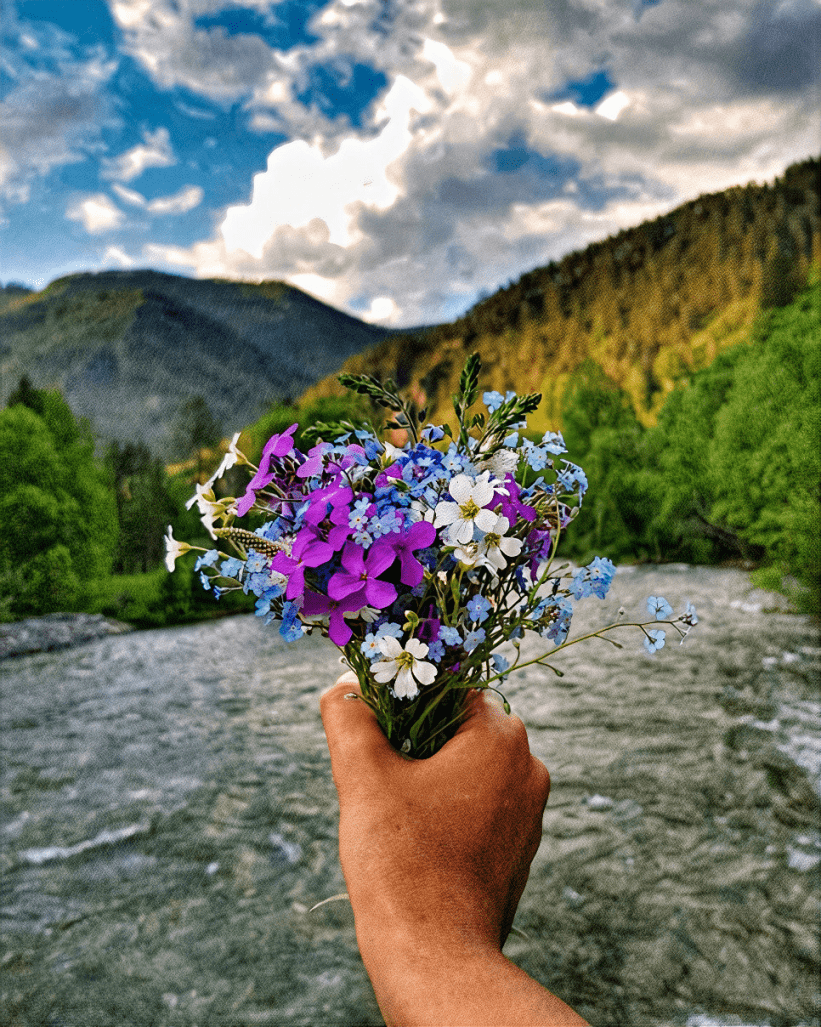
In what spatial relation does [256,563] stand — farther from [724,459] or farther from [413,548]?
[724,459]

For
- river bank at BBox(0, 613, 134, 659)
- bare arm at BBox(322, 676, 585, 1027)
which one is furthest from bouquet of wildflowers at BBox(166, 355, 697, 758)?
river bank at BBox(0, 613, 134, 659)

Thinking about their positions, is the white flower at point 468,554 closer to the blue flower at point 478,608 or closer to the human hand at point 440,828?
the blue flower at point 478,608

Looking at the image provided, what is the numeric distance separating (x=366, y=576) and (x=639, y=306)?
29.6 m

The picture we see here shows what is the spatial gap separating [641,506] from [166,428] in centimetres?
1329

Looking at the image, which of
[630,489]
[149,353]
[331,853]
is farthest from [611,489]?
[149,353]

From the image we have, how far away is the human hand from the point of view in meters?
0.90

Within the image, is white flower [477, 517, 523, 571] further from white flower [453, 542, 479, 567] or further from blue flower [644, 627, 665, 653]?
blue flower [644, 627, 665, 653]

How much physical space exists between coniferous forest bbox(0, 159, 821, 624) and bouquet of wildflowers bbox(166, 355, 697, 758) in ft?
0.62

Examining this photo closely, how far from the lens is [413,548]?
103 centimetres

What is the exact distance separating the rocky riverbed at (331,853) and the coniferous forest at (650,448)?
229 cm

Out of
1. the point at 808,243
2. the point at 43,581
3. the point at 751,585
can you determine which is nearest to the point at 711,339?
the point at 808,243

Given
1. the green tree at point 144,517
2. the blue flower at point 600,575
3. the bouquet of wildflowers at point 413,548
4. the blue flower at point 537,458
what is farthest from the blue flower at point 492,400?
the green tree at point 144,517

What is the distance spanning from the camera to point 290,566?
3.40 ft

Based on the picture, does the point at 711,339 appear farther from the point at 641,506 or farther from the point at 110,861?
the point at 110,861
